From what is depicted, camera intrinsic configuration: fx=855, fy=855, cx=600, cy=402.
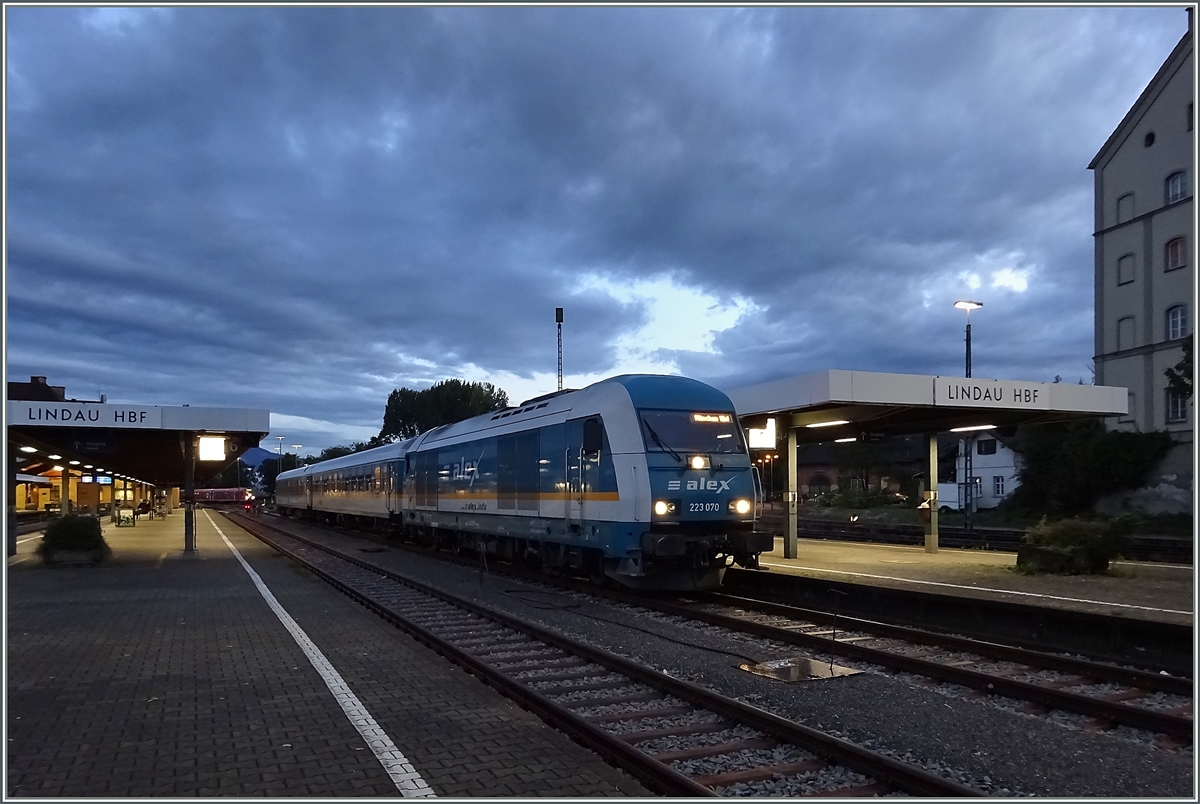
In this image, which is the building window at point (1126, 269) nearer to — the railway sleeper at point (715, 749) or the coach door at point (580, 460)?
the coach door at point (580, 460)

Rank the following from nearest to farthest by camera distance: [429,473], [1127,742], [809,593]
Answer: [1127,742]
[809,593]
[429,473]

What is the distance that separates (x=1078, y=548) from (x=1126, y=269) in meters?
25.5

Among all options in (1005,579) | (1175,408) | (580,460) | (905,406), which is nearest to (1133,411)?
(1175,408)

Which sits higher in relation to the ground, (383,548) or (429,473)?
(429,473)

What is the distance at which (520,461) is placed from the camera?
648 inches

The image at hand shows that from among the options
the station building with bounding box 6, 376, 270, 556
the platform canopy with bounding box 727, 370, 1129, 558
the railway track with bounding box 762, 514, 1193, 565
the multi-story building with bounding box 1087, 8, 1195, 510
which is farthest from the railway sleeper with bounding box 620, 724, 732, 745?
the multi-story building with bounding box 1087, 8, 1195, 510

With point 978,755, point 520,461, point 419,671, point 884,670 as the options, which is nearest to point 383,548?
point 520,461

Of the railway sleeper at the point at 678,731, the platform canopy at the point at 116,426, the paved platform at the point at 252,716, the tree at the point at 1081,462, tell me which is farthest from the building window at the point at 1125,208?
the railway sleeper at the point at 678,731

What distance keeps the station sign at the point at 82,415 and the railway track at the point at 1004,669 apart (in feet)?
51.8

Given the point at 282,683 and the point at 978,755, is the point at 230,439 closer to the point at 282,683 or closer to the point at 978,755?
the point at 282,683

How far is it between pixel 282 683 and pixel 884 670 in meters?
5.91

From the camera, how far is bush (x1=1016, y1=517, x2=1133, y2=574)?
16.4 m

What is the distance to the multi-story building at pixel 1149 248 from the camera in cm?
3359

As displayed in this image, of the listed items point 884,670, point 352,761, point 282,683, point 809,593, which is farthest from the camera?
point 809,593
